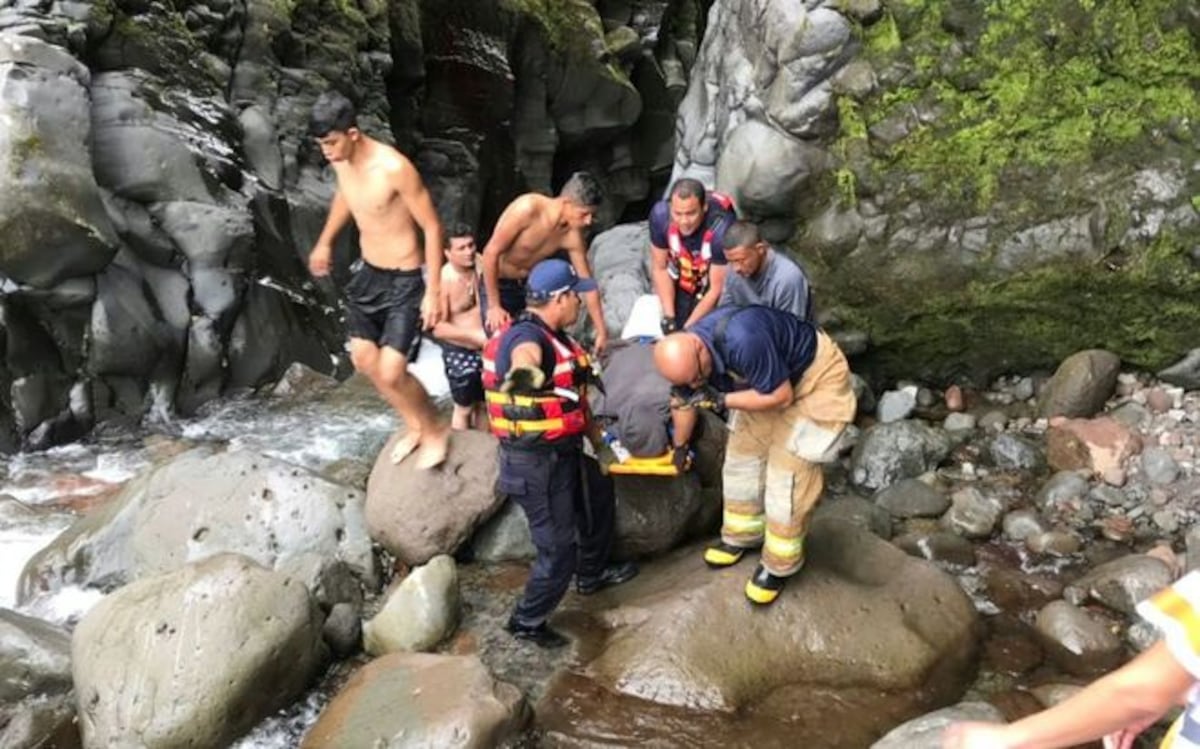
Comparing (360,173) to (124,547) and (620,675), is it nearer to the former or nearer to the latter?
(124,547)

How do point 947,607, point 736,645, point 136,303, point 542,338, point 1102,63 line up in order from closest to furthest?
1. point 542,338
2. point 736,645
3. point 947,607
4. point 1102,63
5. point 136,303

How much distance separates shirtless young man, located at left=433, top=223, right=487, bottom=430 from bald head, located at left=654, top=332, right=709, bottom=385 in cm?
223

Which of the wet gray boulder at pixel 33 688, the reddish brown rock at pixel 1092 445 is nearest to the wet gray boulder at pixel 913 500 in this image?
the reddish brown rock at pixel 1092 445

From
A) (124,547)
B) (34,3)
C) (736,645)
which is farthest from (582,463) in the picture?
(34,3)

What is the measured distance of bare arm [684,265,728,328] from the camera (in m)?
6.39

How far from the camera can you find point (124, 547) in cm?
592

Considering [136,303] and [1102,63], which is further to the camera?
[136,303]

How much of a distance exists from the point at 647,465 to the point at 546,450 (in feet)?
3.13

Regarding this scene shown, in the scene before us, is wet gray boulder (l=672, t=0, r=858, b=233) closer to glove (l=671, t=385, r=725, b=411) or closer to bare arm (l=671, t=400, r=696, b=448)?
bare arm (l=671, t=400, r=696, b=448)

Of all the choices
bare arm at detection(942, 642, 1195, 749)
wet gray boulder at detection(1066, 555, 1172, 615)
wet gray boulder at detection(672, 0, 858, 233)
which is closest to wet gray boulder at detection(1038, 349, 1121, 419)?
wet gray boulder at detection(1066, 555, 1172, 615)

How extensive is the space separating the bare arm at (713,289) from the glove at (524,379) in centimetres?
208

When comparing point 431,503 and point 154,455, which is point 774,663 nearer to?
point 431,503

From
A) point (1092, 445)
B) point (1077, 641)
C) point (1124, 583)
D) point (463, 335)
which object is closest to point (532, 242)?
point (463, 335)

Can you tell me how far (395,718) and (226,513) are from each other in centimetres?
230
